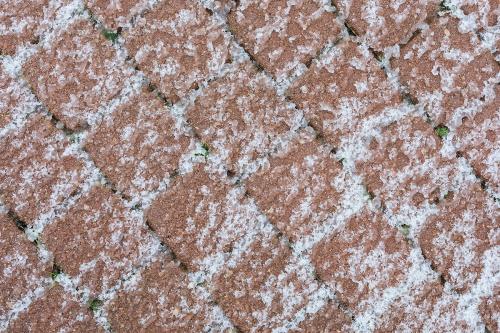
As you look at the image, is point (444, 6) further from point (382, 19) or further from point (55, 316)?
point (55, 316)

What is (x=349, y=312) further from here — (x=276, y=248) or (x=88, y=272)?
(x=88, y=272)

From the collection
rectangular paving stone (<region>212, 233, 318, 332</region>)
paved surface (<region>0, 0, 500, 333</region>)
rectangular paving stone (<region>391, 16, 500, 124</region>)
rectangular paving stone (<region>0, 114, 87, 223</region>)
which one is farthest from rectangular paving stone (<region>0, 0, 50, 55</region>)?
rectangular paving stone (<region>391, 16, 500, 124</region>)

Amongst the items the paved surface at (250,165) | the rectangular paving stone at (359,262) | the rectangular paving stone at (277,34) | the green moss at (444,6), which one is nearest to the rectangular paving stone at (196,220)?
the paved surface at (250,165)

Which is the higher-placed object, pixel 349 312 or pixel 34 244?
pixel 34 244

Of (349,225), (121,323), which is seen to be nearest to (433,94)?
(349,225)

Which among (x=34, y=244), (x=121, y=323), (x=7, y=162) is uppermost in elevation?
(x=7, y=162)

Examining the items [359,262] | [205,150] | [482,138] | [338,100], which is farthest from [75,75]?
[482,138]

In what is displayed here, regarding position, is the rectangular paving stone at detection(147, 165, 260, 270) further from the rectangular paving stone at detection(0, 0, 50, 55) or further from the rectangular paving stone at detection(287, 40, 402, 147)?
the rectangular paving stone at detection(0, 0, 50, 55)

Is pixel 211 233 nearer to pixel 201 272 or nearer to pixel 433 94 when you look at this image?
pixel 201 272
